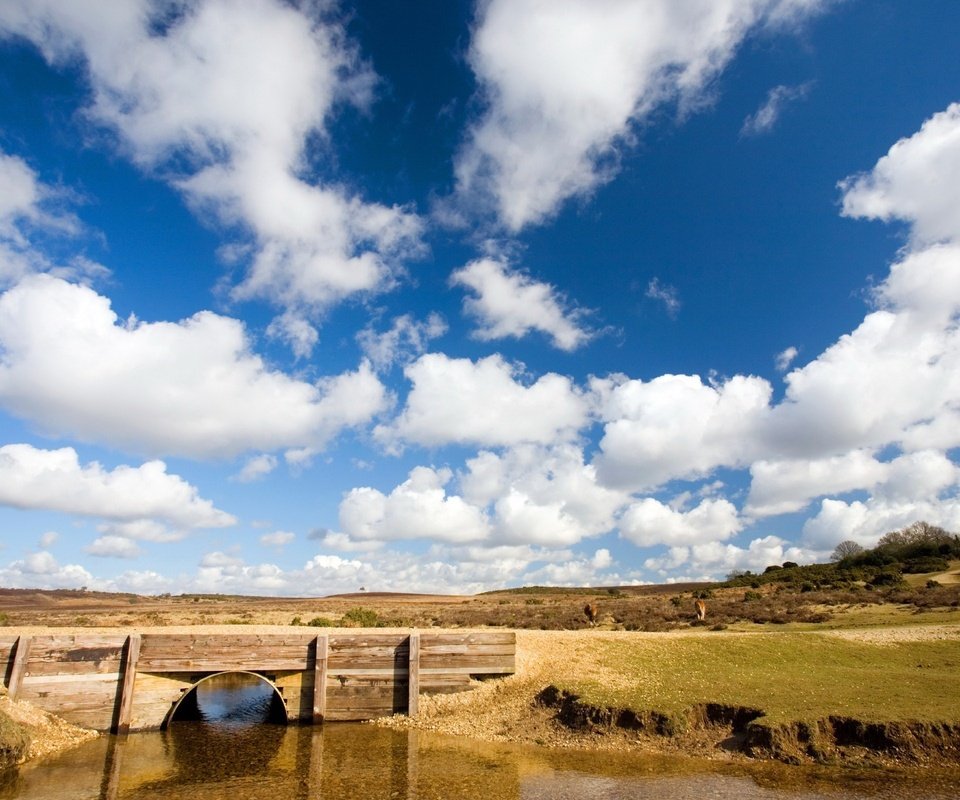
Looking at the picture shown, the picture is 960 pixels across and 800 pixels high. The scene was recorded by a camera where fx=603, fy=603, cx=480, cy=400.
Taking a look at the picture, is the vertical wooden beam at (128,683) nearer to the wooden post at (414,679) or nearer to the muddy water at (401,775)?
the muddy water at (401,775)

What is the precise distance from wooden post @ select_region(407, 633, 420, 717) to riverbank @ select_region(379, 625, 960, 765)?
35 cm

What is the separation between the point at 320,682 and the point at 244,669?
2.86m

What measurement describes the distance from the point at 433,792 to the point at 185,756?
898cm

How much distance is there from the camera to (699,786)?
14875 millimetres

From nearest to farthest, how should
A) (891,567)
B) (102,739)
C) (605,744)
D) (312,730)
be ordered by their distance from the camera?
(605,744), (102,739), (312,730), (891,567)

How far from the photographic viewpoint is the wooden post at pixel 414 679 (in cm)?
2298

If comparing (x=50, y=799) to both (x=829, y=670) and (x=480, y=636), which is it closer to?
(x=480, y=636)

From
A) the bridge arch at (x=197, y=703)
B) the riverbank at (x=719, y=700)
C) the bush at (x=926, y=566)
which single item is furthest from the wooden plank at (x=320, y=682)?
the bush at (x=926, y=566)

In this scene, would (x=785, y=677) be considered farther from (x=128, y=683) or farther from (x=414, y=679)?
(x=128, y=683)

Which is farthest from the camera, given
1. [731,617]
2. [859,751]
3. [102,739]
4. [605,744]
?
[731,617]

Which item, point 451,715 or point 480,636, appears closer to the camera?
point 451,715

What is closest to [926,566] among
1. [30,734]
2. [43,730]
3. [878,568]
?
[878,568]

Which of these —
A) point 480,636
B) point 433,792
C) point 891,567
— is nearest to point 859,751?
point 433,792

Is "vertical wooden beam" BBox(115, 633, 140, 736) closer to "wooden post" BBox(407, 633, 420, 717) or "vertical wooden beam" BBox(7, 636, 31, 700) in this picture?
"vertical wooden beam" BBox(7, 636, 31, 700)
